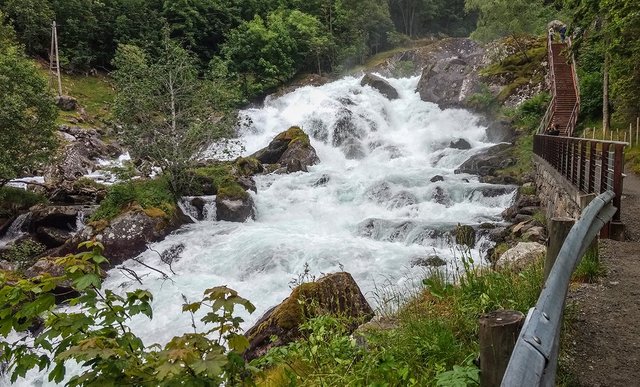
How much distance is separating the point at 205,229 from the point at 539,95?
20268 mm

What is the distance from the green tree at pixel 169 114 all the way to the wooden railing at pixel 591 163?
510 inches

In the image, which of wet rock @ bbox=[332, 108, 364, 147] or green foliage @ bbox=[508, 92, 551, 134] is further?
wet rock @ bbox=[332, 108, 364, 147]

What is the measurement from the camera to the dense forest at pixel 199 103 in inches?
93.5

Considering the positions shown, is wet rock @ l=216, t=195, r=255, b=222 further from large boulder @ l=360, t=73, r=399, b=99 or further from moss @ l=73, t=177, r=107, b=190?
large boulder @ l=360, t=73, r=399, b=99

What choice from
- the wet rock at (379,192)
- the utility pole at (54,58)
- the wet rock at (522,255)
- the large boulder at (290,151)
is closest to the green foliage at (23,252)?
the wet rock at (379,192)

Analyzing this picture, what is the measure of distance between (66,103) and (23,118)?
49.9 feet

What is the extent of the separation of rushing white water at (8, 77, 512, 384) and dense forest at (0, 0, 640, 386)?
43.9 inches

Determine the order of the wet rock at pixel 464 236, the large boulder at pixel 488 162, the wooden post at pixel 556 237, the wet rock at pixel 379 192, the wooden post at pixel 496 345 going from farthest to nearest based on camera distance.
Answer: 1. the large boulder at pixel 488 162
2. the wet rock at pixel 379 192
3. the wet rock at pixel 464 236
4. the wooden post at pixel 556 237
5. the wooden post at pixel 496 345

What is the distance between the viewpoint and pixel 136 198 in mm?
15727

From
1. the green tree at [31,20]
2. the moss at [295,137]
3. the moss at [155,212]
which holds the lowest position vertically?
the moss at [155,212]

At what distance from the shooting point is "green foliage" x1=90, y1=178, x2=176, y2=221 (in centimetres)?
1499

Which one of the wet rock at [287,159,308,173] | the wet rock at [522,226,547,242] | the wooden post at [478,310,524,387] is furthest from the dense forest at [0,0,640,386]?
the wet rock at [522,226,547,242]

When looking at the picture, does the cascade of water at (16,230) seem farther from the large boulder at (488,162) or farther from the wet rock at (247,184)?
the large boulder at (488,162)

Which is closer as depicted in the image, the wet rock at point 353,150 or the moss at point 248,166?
the moss at point 248,166
